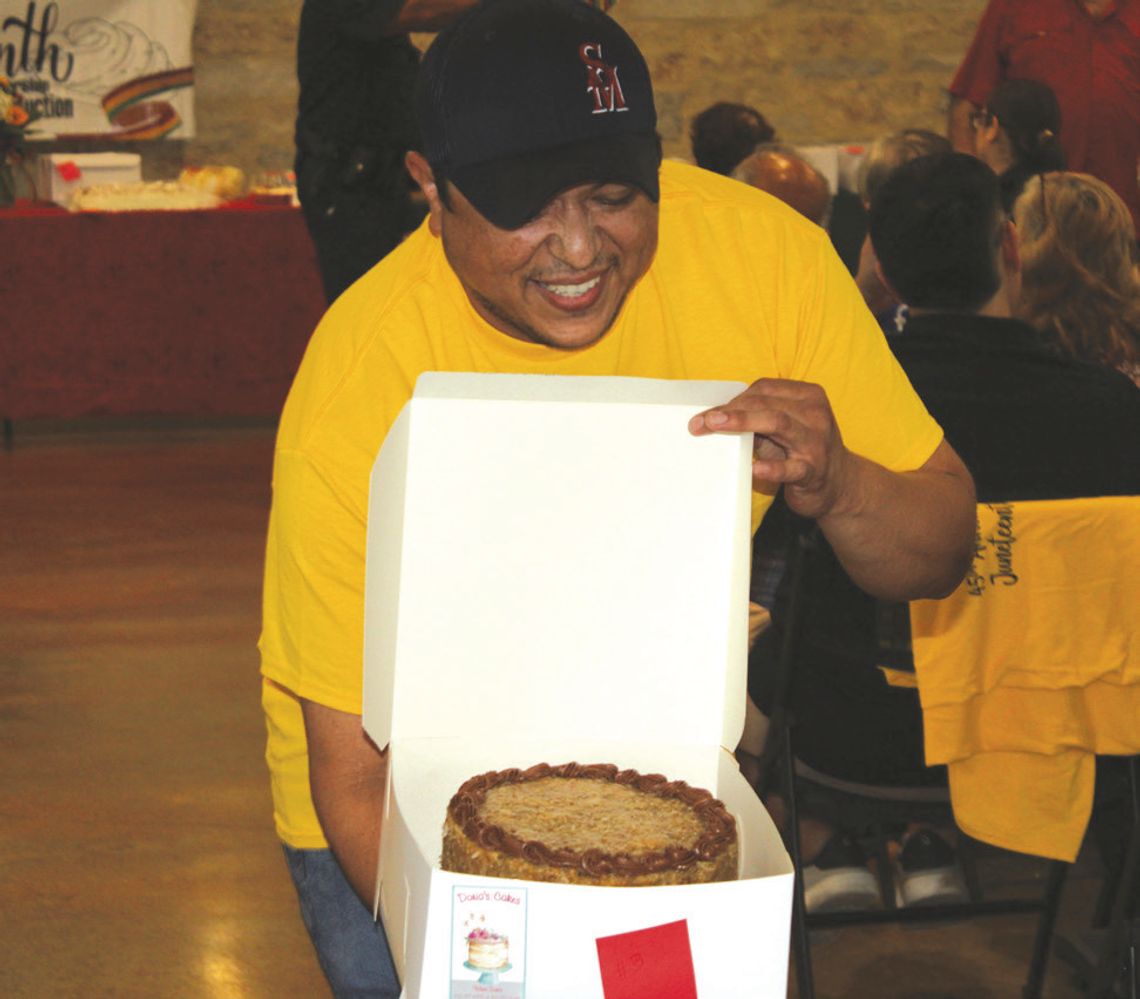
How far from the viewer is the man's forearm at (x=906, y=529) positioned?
4.10 ft

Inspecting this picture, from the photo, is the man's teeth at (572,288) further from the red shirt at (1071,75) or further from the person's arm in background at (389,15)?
the red shirt at (1071,75)

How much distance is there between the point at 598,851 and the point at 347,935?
1.89 feet

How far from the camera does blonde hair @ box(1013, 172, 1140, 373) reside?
2.57m

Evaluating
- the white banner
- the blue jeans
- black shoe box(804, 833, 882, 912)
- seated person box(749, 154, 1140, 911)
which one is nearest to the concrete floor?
black shoe box(804, 833, 882, 912)

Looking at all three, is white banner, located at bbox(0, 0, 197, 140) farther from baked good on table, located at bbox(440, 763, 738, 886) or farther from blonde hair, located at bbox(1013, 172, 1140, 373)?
baked good on table, located at bbox(440, 763, 738, 886)

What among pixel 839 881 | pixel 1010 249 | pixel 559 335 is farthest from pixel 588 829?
pixel 1010 249

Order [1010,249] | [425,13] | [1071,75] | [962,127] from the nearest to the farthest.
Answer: [1010,249] < [425,13] < [962,127] < [1071,75]

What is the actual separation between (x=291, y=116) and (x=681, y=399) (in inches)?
262

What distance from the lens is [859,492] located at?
1.23m

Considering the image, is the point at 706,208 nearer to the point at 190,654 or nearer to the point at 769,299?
the point at 769,299

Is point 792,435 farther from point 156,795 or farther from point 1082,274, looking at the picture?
point 156,795

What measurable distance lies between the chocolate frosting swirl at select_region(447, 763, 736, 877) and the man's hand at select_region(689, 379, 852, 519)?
0.23 metres

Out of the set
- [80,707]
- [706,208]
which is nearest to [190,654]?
[80,707]

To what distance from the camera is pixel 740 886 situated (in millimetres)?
880
